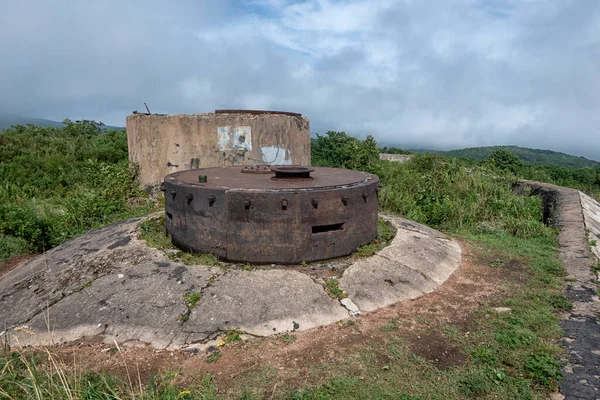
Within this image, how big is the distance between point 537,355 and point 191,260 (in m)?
3.35

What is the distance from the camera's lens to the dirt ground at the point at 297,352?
2.84 metres

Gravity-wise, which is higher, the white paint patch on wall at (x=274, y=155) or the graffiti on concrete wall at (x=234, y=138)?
the graffiti on concrete wall at (x=234, y=138)

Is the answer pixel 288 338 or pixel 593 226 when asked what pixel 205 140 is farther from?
pixel 593 226

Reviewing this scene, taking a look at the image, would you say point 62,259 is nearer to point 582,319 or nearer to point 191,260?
point 191,260

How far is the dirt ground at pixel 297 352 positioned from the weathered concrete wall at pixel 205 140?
511 centimetres

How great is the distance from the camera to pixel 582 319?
349cm

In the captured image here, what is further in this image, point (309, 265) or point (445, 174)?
point (445, 174)

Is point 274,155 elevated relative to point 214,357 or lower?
elevated

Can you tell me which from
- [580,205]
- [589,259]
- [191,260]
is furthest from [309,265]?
[580,205]

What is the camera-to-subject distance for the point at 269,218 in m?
4.11

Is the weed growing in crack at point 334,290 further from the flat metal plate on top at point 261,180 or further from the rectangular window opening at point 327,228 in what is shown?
the flat metal plate on top at point 261,180

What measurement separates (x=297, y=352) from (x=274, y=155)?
5623 mm

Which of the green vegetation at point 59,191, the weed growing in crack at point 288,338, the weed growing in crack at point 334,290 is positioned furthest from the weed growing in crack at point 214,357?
the green vegetation at point 59,191

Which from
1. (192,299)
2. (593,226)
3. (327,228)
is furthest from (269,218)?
(593,226)
